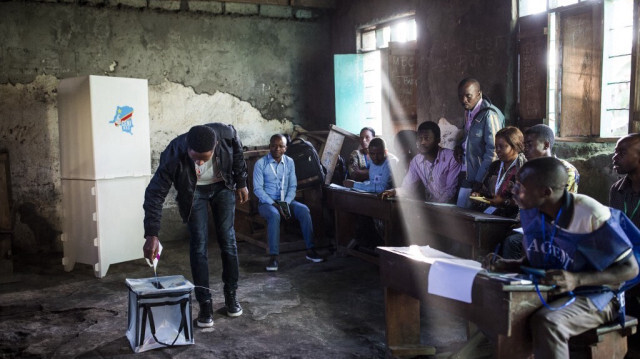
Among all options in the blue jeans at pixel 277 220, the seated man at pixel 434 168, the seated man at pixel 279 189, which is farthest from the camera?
the seated man at pixel 279 189

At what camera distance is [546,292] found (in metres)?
2.68

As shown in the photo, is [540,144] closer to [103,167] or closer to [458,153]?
[458,153]

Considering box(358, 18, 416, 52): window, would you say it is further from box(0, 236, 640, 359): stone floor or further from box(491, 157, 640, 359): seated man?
box(491, 157, 640, 359): seated man

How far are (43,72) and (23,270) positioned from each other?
2.58m

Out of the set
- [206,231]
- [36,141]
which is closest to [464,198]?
[206,231]

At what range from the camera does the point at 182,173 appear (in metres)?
4.38

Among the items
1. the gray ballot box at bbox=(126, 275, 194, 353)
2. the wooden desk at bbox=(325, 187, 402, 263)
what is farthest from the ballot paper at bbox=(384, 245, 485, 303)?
the wooden desk at bbox=(325, 187, 402, 263)

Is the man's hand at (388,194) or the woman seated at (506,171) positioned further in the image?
the man's hand at (388,194)

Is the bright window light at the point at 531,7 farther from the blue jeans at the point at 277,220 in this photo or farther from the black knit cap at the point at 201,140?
the black knit cap at the point at 201,140

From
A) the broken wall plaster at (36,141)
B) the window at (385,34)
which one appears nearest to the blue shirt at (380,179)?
the window at (385,34)

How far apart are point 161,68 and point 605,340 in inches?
275

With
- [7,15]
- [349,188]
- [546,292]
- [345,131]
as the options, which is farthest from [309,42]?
[546,292]

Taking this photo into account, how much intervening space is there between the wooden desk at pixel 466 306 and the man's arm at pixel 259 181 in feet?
11.1

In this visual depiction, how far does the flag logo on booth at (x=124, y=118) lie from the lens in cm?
639
